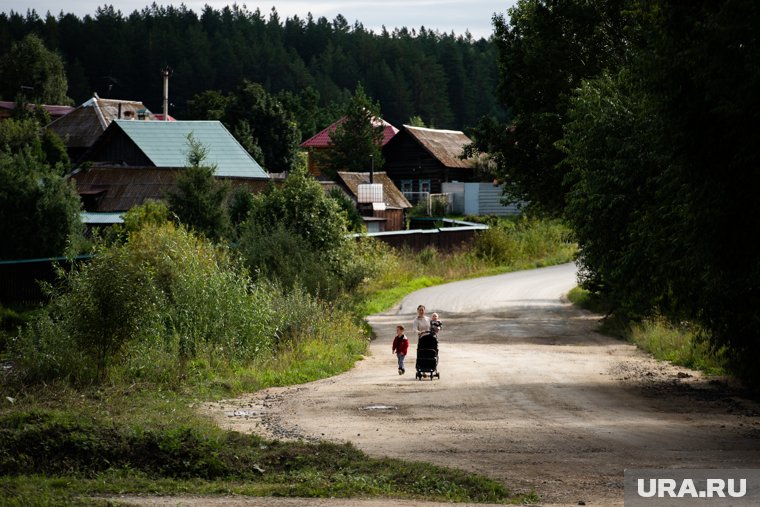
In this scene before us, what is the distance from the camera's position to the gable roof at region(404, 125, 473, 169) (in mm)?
74125

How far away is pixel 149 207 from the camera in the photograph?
37531mm

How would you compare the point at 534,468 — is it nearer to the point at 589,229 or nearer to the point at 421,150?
the point at 589,229

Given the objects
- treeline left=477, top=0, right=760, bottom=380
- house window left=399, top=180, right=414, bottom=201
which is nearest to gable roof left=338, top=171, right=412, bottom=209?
house window left=399, top=180, right=414, bottom=201

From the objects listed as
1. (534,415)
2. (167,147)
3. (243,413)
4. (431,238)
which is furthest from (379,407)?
(167,147)

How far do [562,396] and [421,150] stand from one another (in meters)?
58.0

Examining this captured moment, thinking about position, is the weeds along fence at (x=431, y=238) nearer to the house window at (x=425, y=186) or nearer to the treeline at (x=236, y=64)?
the house window at (x=425, y=186)

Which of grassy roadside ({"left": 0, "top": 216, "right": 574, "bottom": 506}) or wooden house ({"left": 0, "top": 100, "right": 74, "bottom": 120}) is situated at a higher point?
wooden house ({"left": 0, "top": 100, "right": 74, "bottom": 120})

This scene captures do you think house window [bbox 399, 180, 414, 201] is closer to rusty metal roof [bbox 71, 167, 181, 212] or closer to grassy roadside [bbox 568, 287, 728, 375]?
rusty metal roof [bbox 71, 167, 181, 212]

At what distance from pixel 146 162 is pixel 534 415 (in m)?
43.0

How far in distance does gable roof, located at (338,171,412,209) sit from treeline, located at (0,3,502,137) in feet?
252

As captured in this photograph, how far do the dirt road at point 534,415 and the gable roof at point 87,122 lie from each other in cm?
5342

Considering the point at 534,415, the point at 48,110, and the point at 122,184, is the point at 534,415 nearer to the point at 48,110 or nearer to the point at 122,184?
the point at 122,184

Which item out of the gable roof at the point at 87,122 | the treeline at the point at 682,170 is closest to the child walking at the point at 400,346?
the treeline at the point at 682,170

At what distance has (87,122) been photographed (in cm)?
7781
